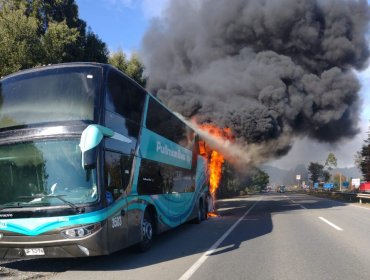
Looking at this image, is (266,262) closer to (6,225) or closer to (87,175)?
(87,175)

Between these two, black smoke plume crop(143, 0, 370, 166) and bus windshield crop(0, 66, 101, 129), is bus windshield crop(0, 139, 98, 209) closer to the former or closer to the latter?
bus windshield crop(0, 66, 101, 129)

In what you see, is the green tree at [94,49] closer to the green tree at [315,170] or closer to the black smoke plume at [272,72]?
the black smoke plume at [272,72]

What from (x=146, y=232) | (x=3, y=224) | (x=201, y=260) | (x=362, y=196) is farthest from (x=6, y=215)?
(x=362, y=196)

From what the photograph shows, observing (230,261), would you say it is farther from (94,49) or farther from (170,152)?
(94,49)

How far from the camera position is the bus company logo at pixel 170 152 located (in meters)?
10.9

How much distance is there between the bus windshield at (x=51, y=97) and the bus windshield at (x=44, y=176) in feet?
1.72

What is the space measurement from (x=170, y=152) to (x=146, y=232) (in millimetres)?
3311

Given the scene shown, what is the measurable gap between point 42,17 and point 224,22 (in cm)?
1381

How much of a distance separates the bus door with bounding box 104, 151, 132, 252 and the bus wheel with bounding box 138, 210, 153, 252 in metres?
1.08

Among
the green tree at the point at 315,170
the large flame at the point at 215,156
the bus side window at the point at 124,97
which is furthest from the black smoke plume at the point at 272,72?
the green tree at the point at 315,170

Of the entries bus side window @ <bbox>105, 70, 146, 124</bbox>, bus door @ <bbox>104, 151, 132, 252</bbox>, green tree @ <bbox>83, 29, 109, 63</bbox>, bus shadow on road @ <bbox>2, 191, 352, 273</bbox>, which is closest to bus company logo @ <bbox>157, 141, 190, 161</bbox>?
bus side window @ <bbox>105, 70, 146, 124</bbox>

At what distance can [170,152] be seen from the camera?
39.4ft

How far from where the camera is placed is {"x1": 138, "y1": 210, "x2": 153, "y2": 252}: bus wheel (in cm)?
893

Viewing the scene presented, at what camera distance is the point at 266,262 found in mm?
7641
